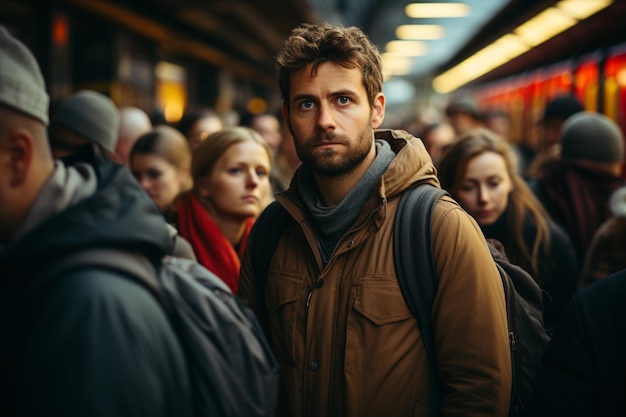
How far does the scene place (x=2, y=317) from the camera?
3.63 feet

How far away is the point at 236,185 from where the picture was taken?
3.21 meters

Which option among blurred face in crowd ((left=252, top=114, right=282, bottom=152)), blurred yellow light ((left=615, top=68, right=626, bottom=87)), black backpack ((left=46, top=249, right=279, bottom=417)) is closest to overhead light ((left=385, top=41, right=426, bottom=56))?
blurred yellow light ((left=615, top=68, right=626, bottom=87))

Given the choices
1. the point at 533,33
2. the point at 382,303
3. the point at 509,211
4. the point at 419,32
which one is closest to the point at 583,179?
the point at 509,211

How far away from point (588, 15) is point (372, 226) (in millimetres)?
7984

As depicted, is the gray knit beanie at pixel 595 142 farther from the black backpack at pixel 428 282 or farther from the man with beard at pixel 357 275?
the man with beard at pixel 357 275

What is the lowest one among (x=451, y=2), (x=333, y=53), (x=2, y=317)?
(x=2, y=317)

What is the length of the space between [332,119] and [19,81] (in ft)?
3.29

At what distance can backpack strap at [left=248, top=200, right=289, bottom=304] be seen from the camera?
2.07 m

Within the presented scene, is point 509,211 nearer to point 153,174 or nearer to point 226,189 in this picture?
point 226,189

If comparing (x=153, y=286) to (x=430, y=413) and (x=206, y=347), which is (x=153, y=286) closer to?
(x=206, y=347)

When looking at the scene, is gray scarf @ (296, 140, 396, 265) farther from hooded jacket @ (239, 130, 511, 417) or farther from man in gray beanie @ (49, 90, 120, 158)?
man in gray beanie @ (49, 90, 120, 158)

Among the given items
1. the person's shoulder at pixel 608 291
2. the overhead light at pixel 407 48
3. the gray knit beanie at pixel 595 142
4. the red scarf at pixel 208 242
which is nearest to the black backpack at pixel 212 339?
the person's shoulder at pixel 608 291

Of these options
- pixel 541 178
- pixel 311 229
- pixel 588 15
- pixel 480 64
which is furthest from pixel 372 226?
pixel 480 64

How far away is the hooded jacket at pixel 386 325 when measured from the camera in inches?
66.9
